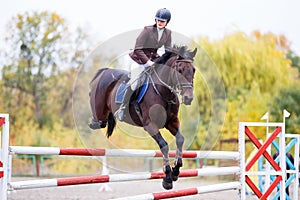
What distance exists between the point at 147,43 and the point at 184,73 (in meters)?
0.55

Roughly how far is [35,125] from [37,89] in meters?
2.55

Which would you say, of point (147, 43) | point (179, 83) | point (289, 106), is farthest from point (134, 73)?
point (289, 106)

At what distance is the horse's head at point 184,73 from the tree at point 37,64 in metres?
22.8

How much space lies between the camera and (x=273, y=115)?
23391 mm

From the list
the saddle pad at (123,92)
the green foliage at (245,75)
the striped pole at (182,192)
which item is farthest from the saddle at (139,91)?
the green foliage at (245,75)

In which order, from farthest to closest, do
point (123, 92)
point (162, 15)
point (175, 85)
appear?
point (123, 92)
point (162, 15)
point (175, 85)

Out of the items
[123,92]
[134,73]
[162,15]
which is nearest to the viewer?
[162,15]

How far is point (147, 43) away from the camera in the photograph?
5926 mm

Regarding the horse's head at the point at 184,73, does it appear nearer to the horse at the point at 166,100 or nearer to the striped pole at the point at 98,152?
the horse at the point at 166,100

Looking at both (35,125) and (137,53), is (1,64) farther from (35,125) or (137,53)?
(137,53)

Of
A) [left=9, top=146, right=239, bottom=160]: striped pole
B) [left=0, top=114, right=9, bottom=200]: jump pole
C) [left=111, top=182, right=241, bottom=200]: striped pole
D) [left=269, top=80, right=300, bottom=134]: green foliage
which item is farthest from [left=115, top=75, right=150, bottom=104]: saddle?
[left=269, top=80, right=300, bottom=134]: green foliage

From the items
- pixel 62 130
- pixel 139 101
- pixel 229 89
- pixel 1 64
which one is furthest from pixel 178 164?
pixel 1 64

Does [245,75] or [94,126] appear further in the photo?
[245,75]

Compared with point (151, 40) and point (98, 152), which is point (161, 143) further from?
point (151, 40)
